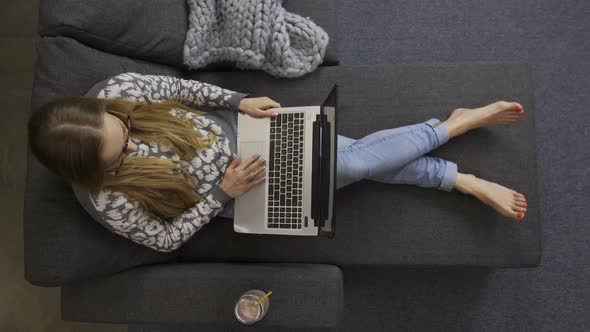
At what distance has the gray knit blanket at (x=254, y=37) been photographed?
1350mm

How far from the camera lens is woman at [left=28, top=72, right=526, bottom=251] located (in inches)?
36.2

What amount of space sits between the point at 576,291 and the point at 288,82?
1.52 m

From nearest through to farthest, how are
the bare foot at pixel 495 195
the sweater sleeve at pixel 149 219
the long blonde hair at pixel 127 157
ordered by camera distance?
the long blonde hair at pixel 127 157 < the sweater sleeve at pixel 149 219 < the bare foot at pixel 495 195

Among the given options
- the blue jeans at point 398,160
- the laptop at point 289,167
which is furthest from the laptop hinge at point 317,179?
the blue jeans at point 398,160

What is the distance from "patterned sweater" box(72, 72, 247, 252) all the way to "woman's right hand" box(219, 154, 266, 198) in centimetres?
3

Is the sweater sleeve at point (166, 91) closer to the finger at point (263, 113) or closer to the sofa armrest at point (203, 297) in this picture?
the finger at point (263, 113)

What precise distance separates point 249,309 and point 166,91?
739 mm

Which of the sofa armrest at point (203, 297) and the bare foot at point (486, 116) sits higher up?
the bare foot at point (486, 116)

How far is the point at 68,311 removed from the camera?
1.20m

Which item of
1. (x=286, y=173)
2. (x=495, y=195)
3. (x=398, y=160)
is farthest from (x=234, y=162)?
(x=495, y=195)

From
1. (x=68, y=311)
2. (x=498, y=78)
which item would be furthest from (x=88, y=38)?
(x=498, y=78)

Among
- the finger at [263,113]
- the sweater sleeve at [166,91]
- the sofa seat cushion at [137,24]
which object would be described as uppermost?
the sofa seat cushion at [137,24]

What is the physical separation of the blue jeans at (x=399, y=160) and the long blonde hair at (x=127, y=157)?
18.7 inches

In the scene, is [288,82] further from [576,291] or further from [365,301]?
[576,291]
